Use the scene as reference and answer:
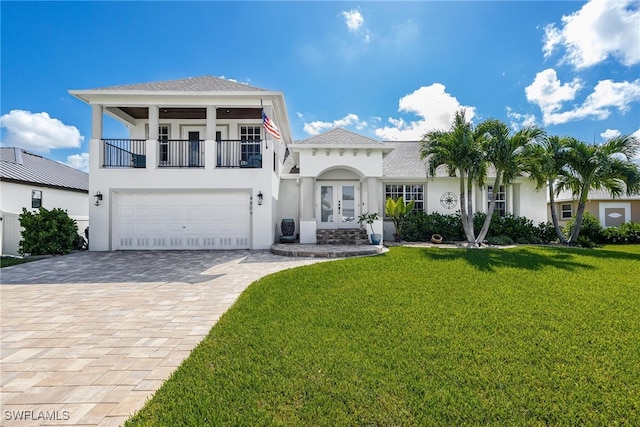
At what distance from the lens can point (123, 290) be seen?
646cm

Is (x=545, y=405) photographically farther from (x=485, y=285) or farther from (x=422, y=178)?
(x=422, y=178)

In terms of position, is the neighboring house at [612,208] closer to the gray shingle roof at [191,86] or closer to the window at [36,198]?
the gray shingle roof at [191,86]

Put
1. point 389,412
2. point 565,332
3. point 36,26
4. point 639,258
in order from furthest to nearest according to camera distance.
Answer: point 36,26
point 639,258
point 565,332
point 389,412

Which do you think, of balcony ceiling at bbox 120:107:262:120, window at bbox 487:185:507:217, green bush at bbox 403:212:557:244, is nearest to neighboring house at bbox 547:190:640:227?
window at bbox 487:185:507:217

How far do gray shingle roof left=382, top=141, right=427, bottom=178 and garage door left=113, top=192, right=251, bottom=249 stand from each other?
8502 mm

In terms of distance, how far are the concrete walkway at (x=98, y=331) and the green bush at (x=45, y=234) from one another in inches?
120

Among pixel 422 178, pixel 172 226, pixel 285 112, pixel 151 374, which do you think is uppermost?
pixel 285 112

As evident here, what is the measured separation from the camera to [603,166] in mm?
12984

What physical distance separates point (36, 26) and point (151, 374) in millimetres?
15236

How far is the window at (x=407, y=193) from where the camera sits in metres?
16.4

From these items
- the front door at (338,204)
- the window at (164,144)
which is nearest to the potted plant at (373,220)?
the front door at (338,204)

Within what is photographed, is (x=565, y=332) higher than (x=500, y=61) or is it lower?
lower

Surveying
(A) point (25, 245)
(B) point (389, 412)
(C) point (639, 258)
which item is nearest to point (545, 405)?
(B) point (389, 412)

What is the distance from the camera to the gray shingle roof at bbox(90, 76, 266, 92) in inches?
488
